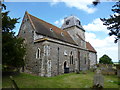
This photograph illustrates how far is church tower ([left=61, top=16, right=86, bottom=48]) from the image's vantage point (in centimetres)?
2878

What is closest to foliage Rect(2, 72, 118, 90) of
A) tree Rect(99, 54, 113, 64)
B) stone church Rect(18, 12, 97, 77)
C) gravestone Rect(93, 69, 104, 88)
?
gravestone Rect(93, 69, 104, 88)

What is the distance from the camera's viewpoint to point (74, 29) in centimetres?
2970

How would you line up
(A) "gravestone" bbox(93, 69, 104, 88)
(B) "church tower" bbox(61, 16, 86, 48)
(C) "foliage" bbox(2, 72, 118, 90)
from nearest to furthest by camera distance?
1. (A) "gravestone" bbox(93, 69, 104, 88)
2. (C) "foliage" bbox(2, 72, 118, 90)
3. (B) "church tower" bbox(61, 16, 86, 48)

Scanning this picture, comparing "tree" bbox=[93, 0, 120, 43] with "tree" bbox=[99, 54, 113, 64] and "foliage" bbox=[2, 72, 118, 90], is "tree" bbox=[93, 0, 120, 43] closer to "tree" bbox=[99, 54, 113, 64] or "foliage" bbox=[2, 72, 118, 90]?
"foliage" bbox=[2, 72, 118, 90]

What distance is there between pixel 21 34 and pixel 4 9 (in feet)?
34.2

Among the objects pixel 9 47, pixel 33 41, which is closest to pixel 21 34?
pixel 33 41

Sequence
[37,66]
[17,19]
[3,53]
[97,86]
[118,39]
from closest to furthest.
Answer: [97,86]
[3,53]
[17,19]
[118,39]
[37,66]

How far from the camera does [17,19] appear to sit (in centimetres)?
1438

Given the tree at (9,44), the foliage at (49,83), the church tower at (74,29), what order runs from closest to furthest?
the foliage at (49,83)
the tree at (9,44)
the church tower at (74,29)

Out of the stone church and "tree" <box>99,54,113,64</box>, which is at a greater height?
the stone church

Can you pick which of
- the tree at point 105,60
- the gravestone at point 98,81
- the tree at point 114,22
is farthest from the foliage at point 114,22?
the tree at point 105,60

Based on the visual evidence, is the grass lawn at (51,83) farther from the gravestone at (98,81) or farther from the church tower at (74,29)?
the church tower at (74,29)

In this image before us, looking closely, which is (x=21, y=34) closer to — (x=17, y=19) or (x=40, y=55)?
(x=40, y=55)

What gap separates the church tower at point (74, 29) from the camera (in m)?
28.8
